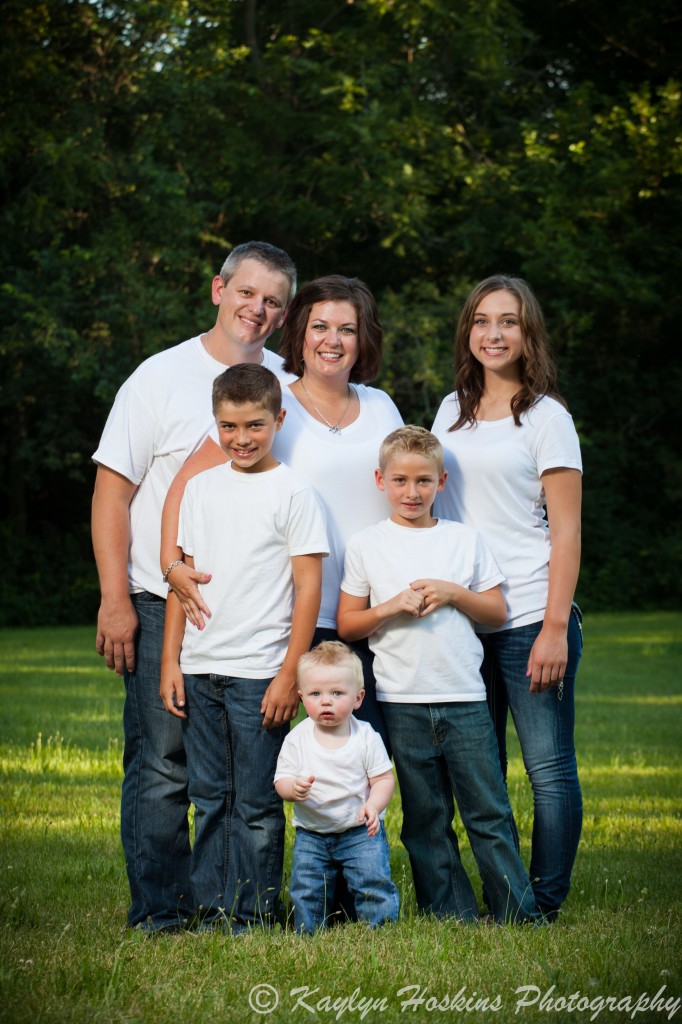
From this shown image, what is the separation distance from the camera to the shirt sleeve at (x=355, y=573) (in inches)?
159

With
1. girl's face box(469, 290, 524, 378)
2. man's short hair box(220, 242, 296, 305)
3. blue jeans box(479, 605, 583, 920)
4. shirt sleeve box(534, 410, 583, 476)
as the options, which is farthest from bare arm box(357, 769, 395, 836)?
man's short hair box(220, 242, 296, 305)

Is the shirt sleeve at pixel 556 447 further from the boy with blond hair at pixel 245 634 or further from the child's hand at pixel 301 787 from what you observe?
the child's hand at pixel 301 787

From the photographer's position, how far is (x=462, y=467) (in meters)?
4.20

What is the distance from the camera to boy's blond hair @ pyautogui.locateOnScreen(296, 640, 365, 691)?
3.84 metres

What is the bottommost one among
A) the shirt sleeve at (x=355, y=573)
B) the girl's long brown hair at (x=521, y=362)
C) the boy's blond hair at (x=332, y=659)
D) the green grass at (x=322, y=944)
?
the green grass at (x=322, y=944)

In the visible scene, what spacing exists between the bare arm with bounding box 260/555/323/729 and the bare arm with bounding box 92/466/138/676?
600 millimetres

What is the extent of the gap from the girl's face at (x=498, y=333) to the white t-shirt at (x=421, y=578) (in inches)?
24.8

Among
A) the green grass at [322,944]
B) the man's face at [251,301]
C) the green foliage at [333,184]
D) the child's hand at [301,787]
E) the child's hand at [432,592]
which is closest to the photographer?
the green grass at [322,944]

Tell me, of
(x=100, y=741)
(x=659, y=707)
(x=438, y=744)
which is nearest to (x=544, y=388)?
(x=438, y=744)

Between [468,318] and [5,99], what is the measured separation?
17047 millimetres

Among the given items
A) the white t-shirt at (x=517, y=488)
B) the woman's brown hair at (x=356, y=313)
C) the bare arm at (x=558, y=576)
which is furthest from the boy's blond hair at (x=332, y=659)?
the woman's brown hair at (x=356, y=313)

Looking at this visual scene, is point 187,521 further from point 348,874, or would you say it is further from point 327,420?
point 348,874

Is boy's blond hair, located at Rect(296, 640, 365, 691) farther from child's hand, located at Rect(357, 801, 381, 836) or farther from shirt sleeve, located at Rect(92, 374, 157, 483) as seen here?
shirt sleeve, located at Rect(92, 374, 157, 483)

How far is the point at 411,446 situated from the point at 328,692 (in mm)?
849
